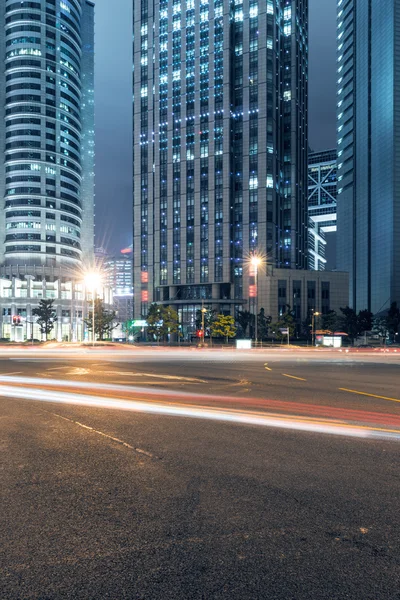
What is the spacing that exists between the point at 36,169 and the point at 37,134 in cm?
1006

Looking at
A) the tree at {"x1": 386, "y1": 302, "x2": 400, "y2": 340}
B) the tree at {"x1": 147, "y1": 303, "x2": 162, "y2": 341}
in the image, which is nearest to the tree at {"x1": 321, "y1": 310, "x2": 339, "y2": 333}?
the tree at {"x1": 386, "y1": 302, "x2": 400, "y2": 340}

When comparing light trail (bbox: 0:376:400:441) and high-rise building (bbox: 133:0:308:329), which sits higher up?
high-rise building (bbox: 133:0:308:329)

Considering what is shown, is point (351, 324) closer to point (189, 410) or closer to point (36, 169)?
point (189, 410)

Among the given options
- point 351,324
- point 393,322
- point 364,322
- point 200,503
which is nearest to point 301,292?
point 364,322

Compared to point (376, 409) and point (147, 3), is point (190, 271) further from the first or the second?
point (376, 409)

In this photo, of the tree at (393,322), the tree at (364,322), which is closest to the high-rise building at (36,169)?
the tree at (364,322)

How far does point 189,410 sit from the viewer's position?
10.5 meters

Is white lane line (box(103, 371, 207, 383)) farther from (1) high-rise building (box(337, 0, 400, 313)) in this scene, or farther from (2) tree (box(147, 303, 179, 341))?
(1) high-rise building (box(337, 0, 400, 313))

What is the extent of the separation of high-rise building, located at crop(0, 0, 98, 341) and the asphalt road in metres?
107

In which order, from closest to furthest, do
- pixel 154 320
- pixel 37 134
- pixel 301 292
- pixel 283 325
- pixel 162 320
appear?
pixel 283 325 < pixel 154 320 < pixel 162 320 < pixel 301 292 < pixel 37 134

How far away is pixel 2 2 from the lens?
386ft

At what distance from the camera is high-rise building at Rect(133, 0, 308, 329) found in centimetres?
10544

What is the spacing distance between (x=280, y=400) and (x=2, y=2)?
152 meters

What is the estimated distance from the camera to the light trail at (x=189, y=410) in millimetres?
8445
